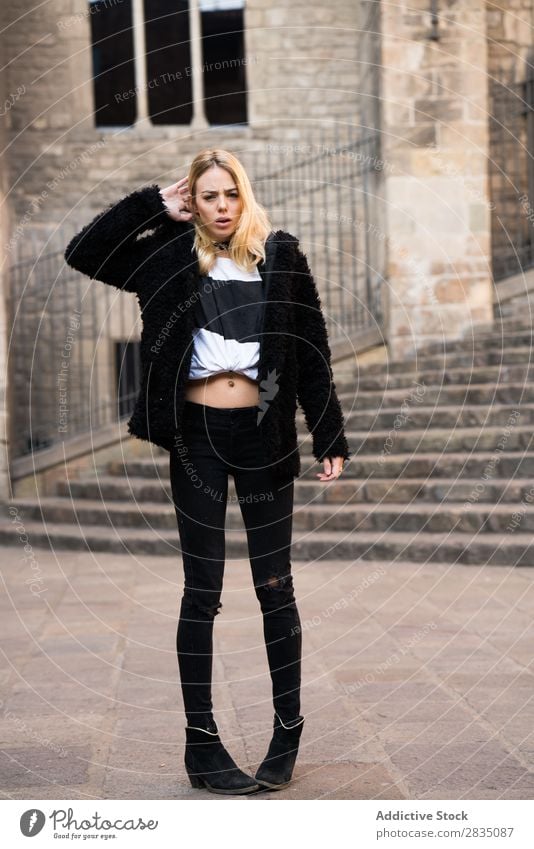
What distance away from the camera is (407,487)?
773 cm

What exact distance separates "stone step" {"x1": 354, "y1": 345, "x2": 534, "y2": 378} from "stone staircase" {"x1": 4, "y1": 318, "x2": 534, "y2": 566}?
0.01 m

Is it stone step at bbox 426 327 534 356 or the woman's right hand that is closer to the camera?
the woman's right hand

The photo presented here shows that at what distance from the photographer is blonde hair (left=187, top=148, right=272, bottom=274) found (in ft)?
9.96

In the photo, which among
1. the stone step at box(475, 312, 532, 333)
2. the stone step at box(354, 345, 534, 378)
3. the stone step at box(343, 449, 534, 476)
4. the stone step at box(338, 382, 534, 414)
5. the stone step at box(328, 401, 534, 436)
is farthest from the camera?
the stone step at box(475, 312, 532, 333)

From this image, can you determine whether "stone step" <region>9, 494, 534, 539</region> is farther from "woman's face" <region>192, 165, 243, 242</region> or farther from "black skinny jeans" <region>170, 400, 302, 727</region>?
"woman's face" <region>192, 165, 243, 242</region>

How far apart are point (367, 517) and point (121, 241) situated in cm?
455

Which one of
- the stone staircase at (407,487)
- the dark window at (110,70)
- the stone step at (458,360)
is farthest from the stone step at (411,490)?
the dark window at (110,70)

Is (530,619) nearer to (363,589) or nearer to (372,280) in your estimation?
(363,589)

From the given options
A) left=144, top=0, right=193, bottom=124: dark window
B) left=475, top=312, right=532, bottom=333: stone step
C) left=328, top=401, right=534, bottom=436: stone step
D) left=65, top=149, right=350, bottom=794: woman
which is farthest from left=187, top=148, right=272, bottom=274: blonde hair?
left=144, top=0, right=193, bottom=124: dark window

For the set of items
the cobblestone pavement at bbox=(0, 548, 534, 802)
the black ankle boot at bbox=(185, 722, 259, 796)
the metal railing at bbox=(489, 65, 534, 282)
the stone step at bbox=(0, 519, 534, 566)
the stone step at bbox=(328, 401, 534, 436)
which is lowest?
the stone step at bbox=(0, 519, 534, 566)

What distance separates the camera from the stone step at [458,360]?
29.2 ft

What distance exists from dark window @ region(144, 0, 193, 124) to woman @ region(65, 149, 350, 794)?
34.2ft

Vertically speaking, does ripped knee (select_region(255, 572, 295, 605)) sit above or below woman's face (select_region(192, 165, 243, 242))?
below
